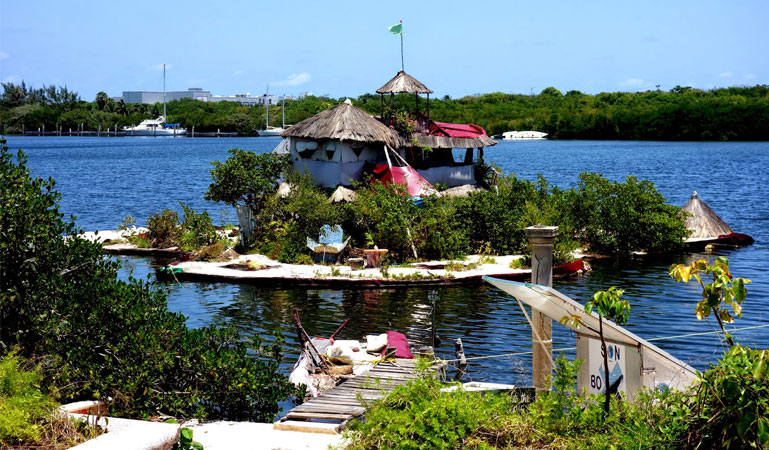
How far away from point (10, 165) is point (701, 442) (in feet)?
33.1

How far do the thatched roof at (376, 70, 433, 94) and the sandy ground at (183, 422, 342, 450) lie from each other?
2457cm

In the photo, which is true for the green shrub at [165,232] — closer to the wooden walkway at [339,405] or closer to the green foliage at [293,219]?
the green foliage at [293,219]

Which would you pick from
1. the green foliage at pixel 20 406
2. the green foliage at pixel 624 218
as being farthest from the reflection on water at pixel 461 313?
the green foliage at pixel 20 406

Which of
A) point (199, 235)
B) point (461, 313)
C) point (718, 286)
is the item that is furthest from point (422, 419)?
point (199, 235)

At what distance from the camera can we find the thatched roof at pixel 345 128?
1294 inches

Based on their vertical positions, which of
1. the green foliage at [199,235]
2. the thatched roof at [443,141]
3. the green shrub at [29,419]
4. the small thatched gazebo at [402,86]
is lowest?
the green foliage at [199,235]

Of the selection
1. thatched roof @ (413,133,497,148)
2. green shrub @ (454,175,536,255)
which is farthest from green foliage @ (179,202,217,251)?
green shrub @ (454,175,536,255)

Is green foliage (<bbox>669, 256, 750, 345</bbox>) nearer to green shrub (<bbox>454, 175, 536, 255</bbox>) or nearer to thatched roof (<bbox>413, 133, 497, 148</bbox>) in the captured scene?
green shrub (<bbox>454, 175, 536, 255</bbox>)

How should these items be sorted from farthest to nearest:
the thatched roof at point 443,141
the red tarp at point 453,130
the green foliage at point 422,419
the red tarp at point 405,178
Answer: the red tarp at point 453,130
the thatched roof at point 443,141
the red tarp at point 405,178
the green foliage at point 422,419

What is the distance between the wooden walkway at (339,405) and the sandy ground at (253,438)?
190mm

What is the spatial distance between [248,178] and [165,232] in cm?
529

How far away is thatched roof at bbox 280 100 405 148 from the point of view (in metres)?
32.9

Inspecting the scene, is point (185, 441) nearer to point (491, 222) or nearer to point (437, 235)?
point (437, 235)

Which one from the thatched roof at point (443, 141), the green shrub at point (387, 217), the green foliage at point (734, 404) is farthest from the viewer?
the thatched roof at point (443, 141)
